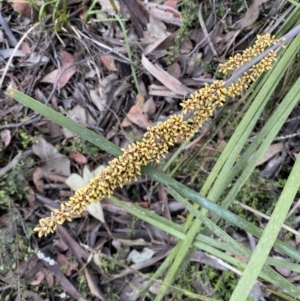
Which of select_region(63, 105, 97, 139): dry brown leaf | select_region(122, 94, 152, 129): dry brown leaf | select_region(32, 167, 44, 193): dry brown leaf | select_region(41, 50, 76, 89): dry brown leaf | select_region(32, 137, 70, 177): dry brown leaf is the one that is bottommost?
select_region(32, 167, 44, 193): dry brown leaf

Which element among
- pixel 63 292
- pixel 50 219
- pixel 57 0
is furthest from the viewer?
pixel 63 292

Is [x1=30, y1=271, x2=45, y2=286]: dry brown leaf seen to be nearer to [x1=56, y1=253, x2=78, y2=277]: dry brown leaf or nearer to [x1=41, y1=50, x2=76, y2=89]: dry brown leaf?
[x1=56, y1=253, x2=78, y2=277]: dry brown leaf

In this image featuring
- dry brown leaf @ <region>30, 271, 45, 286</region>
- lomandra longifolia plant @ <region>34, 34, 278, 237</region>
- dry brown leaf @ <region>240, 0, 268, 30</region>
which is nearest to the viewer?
lomandra longifolia plant @ <region>34, 34, 278, 237</region>

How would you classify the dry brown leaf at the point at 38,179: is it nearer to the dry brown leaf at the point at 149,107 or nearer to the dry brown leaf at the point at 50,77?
the dry brown leaf at the point at 50,77

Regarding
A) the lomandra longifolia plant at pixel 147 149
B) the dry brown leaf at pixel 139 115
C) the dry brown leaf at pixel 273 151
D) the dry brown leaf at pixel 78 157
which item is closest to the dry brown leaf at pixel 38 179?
the dry brown leaf at pixel 78 157

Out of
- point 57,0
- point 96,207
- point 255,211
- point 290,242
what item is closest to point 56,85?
point 57,0

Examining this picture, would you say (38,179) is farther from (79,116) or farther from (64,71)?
(64,71)

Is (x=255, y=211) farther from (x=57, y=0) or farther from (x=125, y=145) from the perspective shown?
(x=57, y=0)

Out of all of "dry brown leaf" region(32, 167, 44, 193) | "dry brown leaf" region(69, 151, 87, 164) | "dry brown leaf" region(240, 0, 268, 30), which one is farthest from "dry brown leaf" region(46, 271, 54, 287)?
"dry brown leaf" region(240, 0, 268, 30)
